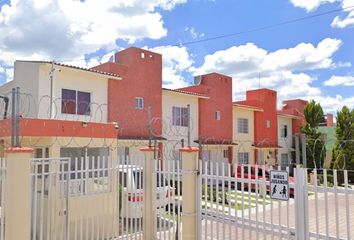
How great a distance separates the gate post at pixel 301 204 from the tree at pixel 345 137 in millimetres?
22620

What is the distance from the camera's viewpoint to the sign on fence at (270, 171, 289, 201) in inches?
194

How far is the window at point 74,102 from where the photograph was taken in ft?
51.8

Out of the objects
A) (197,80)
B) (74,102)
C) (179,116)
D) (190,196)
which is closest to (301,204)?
(190,196)

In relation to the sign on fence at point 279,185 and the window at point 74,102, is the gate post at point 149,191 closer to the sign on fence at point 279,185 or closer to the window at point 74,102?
the sign on fence at point 279,185

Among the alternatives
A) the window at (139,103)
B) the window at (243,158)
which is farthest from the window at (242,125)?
the window at (139,103)

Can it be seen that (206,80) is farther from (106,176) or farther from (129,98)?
(106,176)

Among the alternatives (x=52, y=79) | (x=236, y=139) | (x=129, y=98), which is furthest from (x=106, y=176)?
(x=236, y=139)

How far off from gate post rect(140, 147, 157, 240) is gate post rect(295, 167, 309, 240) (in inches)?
144

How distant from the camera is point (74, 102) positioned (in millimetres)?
16203

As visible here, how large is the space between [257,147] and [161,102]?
11.8m

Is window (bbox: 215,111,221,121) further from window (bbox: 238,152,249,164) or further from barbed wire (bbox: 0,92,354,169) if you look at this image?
window (bbox: 238,152,249,164)

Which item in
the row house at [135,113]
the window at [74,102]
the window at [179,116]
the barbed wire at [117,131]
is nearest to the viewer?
the barbed wire at [117,131]

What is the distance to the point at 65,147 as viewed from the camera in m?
10.3

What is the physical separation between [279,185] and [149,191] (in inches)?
138
